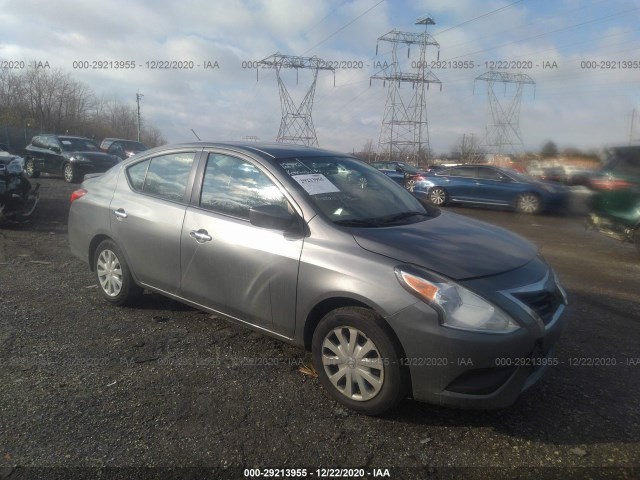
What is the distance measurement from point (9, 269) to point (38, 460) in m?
4.49

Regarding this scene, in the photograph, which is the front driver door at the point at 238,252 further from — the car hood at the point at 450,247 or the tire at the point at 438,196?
the tire at the point at 438,196

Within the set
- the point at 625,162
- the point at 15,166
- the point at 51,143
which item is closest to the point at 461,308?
the point at 625,162

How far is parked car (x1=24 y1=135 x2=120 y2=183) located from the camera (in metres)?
16.5

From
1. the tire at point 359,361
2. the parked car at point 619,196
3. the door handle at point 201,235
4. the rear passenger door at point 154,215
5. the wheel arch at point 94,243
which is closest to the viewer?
the tire at point 359,361

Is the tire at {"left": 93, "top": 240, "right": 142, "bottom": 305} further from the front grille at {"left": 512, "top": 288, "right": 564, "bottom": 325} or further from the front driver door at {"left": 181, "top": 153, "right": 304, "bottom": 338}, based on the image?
the front grille at {"left": 512, "top": 288, "right": 564, "bottom": 325}

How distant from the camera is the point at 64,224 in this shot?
9469 mm

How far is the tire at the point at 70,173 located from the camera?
16.5 meters

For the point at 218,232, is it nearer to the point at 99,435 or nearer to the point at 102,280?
Answer: the point at 99,435

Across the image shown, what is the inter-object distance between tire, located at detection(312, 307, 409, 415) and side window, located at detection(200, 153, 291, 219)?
0.94m

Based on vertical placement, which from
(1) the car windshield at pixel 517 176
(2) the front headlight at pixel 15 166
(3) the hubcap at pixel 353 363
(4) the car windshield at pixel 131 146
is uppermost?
(4) the car windshield at pixel 131 146

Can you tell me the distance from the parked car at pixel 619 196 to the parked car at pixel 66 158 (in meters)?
14.6

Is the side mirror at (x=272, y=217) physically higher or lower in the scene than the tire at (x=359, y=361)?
higher

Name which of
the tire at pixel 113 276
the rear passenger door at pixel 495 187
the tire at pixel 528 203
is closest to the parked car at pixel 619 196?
the tire at pixel 528 203

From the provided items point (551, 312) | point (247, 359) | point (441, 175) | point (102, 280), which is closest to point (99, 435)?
point (247, 359)
